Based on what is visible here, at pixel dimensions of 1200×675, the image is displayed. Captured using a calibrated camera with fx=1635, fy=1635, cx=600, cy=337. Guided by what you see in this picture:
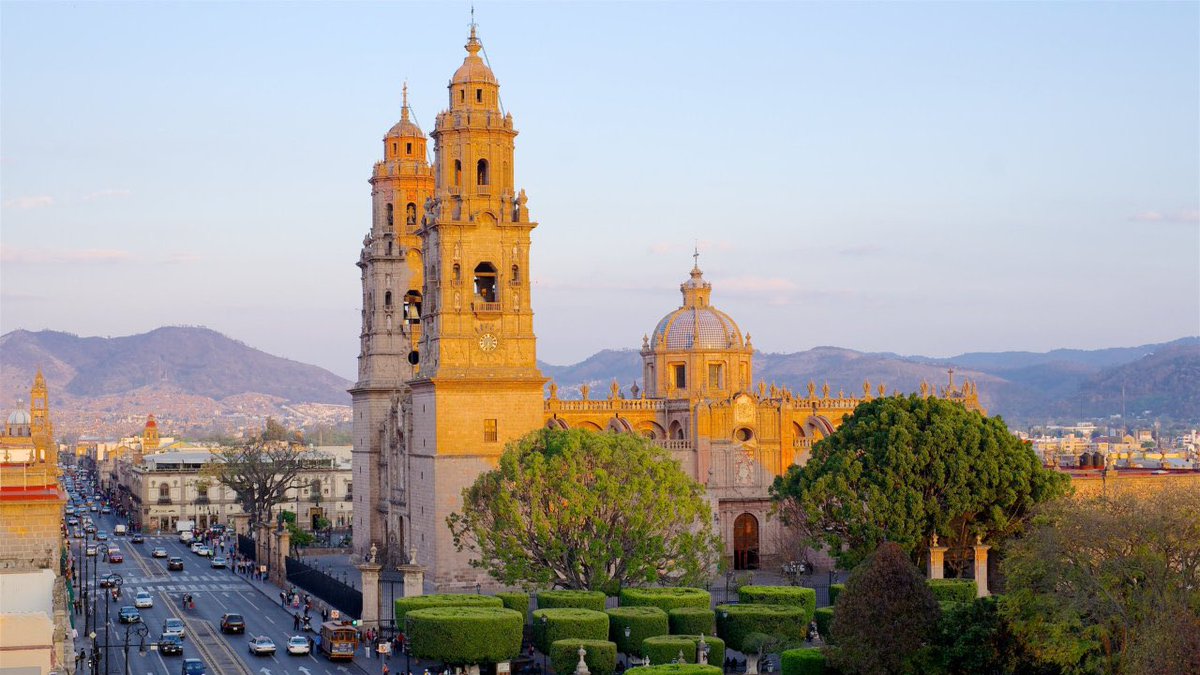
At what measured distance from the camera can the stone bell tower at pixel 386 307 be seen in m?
90.8

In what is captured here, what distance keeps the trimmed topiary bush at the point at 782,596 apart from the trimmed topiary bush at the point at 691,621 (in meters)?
4.45

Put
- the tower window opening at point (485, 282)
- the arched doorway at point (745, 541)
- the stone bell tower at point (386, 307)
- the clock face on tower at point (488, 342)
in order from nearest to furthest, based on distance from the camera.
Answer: the clock face on tower at point (488, 342), the tower window opening at point (485, 282), the arched doorway at point (745, 541), the stone bell tower at point (386, 307)

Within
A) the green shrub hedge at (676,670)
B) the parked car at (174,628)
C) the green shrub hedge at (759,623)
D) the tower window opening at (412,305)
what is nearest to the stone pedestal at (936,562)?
the green shrub hedge at (759,623)

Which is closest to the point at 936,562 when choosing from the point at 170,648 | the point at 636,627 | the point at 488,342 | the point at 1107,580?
the point at 636,627

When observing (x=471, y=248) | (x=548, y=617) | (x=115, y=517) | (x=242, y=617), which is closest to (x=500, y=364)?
(x=471, y=248)

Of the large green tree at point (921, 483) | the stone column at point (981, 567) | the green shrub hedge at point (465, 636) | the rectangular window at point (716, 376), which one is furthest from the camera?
the rectangular window at point (716, 376)

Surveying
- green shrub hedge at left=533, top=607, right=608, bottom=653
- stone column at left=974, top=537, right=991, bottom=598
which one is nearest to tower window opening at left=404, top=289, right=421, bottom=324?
green shrub hedge at left=533, top=607, right=608, bottom=653

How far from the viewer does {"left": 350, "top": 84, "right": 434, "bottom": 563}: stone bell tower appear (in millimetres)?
90750

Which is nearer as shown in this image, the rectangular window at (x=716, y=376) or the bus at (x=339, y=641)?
the bus at (x=339, y=641)

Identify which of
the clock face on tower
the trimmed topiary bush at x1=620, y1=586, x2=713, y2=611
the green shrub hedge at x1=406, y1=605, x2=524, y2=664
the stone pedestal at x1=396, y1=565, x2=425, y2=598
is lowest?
the green shrub hedge at x1=406, y1=605, x2=524, y2=664

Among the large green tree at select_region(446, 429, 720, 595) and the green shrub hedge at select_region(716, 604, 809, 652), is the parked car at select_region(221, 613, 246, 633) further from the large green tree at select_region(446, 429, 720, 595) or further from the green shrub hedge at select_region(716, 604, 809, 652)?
the green shrub hedge at select_region(716, 604, 809, 652)

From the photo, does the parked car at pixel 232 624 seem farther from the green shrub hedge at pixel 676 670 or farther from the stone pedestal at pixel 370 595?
the green shrub hedge at pixel 676 670

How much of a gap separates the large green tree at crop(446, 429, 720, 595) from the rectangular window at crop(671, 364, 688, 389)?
80.0 feet

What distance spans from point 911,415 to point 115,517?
108402 millimetres
